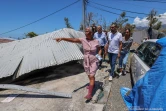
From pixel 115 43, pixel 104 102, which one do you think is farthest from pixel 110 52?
pixel 104 102

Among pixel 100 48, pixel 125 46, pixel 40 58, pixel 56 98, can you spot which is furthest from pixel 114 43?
pixel 40 58

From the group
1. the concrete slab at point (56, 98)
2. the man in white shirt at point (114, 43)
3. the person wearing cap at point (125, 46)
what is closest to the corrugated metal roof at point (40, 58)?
the concrete slab at point (56, 98)

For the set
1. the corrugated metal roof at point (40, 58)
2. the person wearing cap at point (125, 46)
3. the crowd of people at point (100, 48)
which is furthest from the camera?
the person wearing cap at point (125, 46)

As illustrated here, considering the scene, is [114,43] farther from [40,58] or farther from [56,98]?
[40,58]

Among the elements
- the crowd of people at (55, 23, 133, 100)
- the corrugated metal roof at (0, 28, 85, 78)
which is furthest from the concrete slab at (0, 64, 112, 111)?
the corrugated metal roof at (0, 28, 85, 78)

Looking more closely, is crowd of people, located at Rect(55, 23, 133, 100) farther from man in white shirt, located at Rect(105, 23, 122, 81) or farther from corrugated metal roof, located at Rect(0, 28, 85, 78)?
corrugated metal roof, located at Rect(0, 28, 85, 78)

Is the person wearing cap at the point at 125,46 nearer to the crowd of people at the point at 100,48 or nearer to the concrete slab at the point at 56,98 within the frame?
the crowd of people at the point at 100,48

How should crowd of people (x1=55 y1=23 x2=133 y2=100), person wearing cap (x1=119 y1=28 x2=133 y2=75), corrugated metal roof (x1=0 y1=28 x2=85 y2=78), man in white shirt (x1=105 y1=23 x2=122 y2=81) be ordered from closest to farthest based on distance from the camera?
crowd of people (x1=55 y1=23 x2=133 y2=100), man in white shirt (x1=105 y1=23 x2=122 y2=81), corrugated metal roof (x1=0 y1=28 x2=85 y2=78), person wearing cap (x1=119 y1=28 x2=133 y2=75)

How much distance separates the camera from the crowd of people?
3.67m

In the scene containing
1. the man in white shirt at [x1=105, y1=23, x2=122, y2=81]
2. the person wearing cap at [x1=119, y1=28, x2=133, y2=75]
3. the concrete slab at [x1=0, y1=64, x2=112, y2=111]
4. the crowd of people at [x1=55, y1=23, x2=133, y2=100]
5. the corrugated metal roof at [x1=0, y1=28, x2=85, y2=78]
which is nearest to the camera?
the concrete slab at [x1=0, y1=64, x2=112, y2=111]

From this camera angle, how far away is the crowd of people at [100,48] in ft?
12.0

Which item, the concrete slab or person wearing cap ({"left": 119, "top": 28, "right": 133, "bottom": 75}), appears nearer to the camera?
the concrete slab

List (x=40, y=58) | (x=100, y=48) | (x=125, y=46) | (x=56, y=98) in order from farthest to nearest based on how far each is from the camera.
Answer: (x=40, y=58)
(x=125, y=46)
(x=100, y=48)
(x=56, y=98)

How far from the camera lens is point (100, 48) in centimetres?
404
